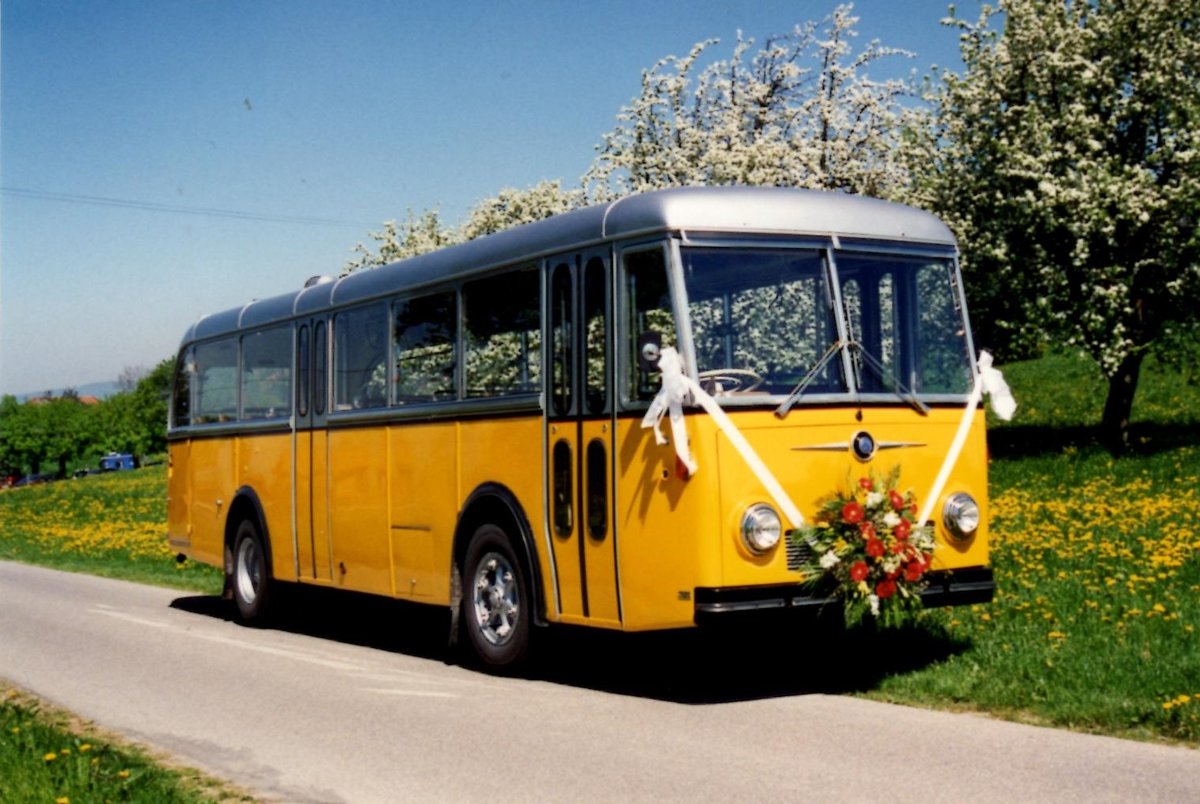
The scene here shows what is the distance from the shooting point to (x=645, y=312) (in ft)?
30.9

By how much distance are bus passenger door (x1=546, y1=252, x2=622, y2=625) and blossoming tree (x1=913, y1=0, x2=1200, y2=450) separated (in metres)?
18.3

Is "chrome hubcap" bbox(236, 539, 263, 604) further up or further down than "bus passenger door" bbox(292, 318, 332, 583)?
further down

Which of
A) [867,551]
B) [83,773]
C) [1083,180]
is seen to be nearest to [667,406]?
[867,551]

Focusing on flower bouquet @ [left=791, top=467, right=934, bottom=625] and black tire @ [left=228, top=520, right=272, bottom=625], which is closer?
flower bouquet @ [left=791, top=467, right=934, bottom=625]

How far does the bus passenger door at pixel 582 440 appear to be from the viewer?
967 centimetres

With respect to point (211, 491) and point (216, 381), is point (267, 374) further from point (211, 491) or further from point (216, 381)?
point (211, 491)

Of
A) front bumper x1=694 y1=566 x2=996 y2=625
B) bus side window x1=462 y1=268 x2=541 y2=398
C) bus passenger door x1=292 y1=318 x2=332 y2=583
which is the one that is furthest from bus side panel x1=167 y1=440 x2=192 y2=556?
front bumper x1=694 y1=566 x2=996 y2=625

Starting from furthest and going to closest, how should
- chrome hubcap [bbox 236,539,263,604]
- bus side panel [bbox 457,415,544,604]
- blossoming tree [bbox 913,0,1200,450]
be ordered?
1. blossoming tree [bbox 913,0,1200,450]
2. chrome hubcap [bbox 236,539,263,604]
3. bus side panel [bbox 457,415,544,604]

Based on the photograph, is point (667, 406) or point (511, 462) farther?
point (511, 462)

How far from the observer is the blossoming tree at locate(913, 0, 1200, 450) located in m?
26.9

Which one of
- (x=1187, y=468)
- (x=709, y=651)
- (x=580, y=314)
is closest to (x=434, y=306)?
(x=580, y=314)

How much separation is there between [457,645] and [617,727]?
452 cm

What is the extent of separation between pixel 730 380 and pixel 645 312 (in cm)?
65

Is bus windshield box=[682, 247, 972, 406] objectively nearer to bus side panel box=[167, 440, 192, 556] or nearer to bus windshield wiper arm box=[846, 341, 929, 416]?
bus windshield wiper arm box=[846, 341, 929, 416]
